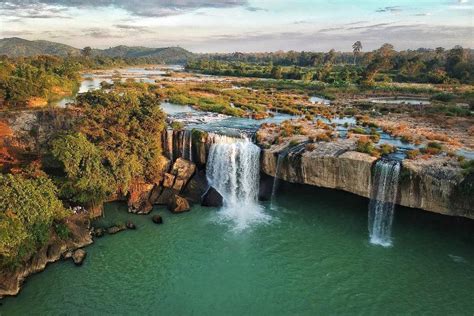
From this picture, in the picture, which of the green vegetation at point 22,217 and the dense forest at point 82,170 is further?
the dense forest at point 82,170

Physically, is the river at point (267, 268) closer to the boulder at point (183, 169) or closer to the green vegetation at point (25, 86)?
the boulder at point (183, 169)

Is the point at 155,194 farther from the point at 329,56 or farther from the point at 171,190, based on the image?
the point at 329,56

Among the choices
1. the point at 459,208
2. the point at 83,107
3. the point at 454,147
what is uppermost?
the point at 83,107

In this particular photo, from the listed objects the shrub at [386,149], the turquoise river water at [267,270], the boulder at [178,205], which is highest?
the shrub at [386,149]

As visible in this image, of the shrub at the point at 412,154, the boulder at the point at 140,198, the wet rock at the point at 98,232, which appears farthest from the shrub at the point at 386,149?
the wet rock at the point at 98,232

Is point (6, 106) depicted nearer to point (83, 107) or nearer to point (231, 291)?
point (83, 107)

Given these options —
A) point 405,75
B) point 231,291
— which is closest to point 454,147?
point 231,291
